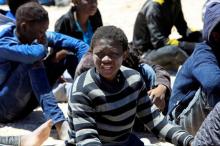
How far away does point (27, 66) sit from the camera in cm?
430

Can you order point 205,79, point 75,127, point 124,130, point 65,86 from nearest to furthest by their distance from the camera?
point 75,127 < point 124,130 < point 205,79 < point 65,86

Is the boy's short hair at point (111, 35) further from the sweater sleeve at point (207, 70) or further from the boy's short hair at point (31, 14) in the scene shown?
the boy's short hair at point (31, 14)

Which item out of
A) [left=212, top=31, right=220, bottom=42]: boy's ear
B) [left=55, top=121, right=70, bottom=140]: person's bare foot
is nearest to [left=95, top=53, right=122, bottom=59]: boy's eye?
[left=212, top=31, right=220, bottom=42]: boy's ear

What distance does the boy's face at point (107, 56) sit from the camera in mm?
2996

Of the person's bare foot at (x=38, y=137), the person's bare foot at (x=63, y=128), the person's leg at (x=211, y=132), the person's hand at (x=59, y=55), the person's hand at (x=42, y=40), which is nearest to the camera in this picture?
the person's leg at (x=211, y=132)

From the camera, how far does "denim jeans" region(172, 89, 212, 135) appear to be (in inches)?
142

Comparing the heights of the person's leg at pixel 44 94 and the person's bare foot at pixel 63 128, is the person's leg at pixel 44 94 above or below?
above

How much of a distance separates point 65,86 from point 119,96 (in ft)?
6.72

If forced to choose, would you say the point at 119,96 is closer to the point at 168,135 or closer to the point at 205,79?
the point at 168,135

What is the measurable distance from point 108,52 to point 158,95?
1.16 m

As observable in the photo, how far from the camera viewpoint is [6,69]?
444cm

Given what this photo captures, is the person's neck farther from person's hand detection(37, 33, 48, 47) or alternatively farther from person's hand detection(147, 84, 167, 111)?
person's hand detection(147, 84, 167, 111)

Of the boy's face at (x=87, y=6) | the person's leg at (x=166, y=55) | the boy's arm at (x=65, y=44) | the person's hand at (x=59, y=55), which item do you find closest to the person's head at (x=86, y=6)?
the boy's face at (x=87, y=6)

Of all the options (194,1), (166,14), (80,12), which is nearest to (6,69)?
(80,12)
